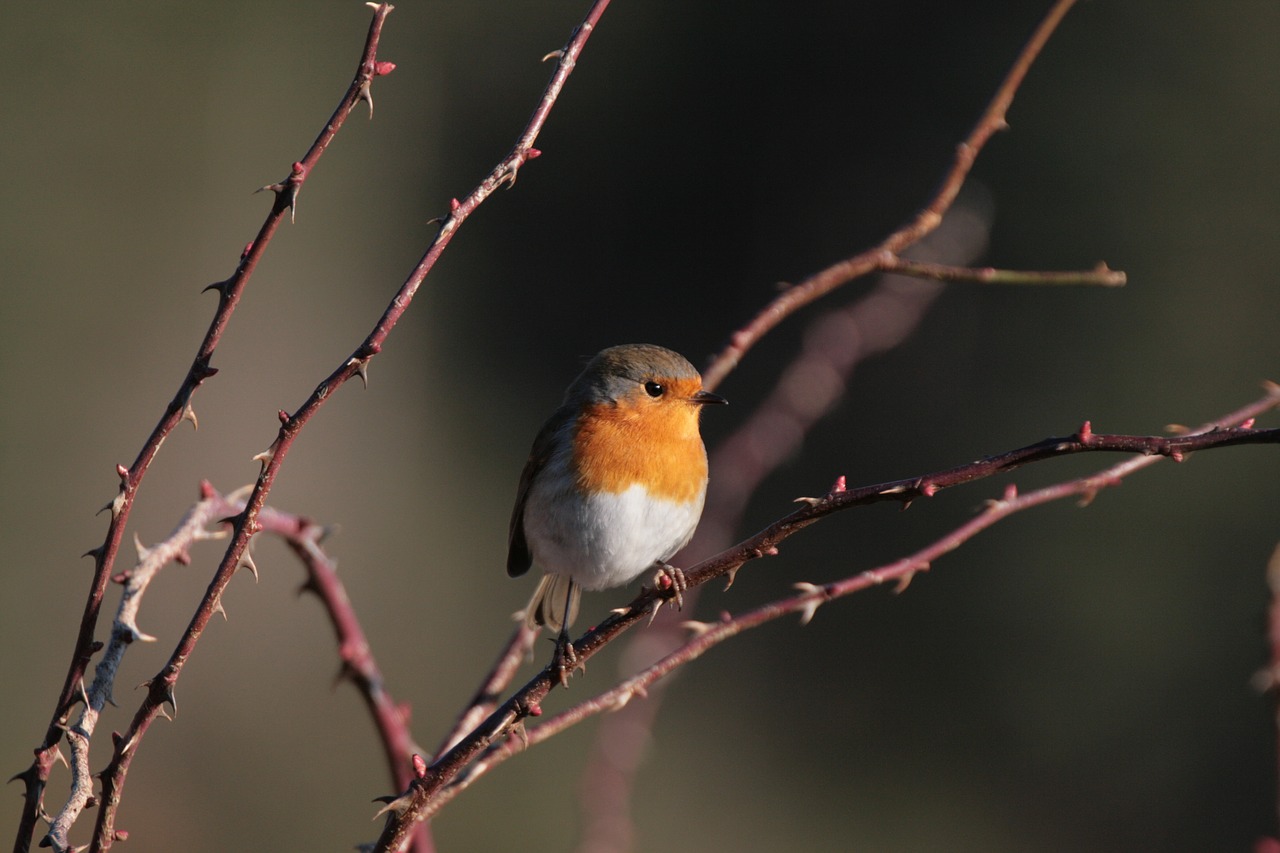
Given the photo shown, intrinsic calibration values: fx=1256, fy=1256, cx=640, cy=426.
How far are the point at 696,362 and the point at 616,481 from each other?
762 centimetres

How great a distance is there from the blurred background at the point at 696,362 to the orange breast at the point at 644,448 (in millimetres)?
5256

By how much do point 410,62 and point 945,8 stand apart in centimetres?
Result: 570

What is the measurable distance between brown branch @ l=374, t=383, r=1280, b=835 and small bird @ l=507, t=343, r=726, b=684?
1.03 metres

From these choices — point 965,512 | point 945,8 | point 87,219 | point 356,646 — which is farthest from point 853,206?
point 356,646

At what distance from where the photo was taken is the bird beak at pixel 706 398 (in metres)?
2.54

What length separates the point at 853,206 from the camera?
10.7 metres

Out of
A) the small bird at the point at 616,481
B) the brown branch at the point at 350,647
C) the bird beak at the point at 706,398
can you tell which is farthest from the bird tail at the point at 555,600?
the brown branch at the point at 350,647

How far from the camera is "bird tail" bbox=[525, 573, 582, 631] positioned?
256cm

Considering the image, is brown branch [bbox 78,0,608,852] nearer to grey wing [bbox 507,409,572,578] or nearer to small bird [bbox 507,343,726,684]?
small bird [bbox 507,343,726,684]

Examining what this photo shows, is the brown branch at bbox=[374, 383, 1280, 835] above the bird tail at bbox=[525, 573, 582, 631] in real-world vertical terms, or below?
below

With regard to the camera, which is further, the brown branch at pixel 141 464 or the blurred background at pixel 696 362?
the blurred background at pixel 696 362

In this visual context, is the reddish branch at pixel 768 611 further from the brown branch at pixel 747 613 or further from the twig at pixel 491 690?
the twig at pixel 491 690

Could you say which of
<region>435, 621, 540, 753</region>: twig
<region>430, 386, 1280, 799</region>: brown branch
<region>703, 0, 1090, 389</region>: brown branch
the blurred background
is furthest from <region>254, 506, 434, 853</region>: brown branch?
the blurred background

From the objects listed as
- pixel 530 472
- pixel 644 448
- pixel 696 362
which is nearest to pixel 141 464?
pixel 644 448
